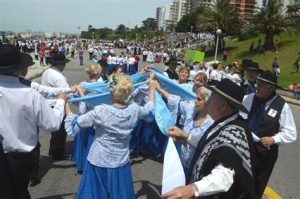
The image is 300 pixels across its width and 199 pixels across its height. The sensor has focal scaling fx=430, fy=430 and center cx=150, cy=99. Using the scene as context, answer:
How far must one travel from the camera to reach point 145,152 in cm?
899

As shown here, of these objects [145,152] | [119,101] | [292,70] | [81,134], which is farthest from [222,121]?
[292,70]

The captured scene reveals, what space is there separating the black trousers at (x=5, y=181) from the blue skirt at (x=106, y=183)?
1.09m

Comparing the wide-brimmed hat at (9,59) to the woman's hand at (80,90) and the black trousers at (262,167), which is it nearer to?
the woman's hand at (80,90)

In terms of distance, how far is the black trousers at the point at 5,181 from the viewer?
13.2 feet

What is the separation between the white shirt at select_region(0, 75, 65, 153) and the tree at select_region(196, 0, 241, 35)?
5252 cm

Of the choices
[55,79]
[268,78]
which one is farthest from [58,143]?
[268,78]

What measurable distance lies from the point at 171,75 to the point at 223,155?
21.7 ft

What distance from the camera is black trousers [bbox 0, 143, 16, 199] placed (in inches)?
158

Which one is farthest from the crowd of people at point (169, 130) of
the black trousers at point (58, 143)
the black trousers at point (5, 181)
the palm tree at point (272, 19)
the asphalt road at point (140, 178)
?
the palm tree at point (272, 19)

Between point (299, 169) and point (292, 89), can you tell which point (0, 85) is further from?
point (292, 89)

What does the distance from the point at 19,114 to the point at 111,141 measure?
123cm

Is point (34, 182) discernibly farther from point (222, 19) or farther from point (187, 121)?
point (222, 19)

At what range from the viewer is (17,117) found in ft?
13.2

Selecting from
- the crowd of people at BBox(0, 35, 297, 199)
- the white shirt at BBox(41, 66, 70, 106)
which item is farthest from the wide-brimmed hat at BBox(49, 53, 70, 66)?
the crowd of people at BBox(0, 35, 297, 199)
